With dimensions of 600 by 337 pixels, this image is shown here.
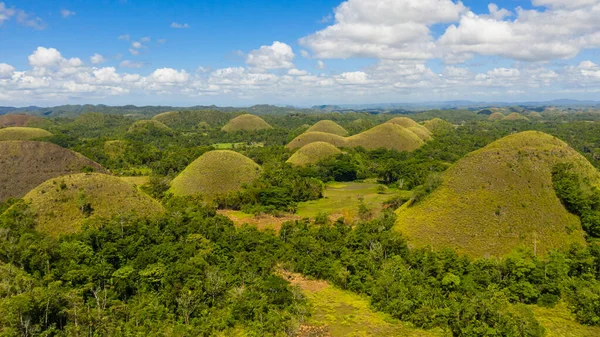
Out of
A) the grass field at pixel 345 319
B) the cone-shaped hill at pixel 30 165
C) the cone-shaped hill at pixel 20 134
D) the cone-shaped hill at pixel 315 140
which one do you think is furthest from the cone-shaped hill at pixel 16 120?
the grass field at pixel 345 319

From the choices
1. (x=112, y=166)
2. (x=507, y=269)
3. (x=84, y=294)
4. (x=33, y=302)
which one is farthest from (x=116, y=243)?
(x=112, y=166)

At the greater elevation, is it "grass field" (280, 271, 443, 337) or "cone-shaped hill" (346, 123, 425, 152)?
"cone-shaped hill" (346, 123, 425, 152)

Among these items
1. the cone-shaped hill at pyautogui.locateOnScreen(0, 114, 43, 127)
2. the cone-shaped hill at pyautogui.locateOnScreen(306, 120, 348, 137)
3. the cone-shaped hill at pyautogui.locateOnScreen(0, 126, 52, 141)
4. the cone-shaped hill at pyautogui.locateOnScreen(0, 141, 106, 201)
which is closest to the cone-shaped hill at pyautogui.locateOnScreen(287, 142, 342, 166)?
the cone-shaped hill at pyautogui.locateOnScreen(0, 141, 106, 201)

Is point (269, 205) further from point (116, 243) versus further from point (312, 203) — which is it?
point (116, 243)

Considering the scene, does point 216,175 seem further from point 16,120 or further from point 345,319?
point 16,120

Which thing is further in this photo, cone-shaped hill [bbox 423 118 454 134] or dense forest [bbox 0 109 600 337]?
cone-shaped hill [bbox 423 118 454 134]

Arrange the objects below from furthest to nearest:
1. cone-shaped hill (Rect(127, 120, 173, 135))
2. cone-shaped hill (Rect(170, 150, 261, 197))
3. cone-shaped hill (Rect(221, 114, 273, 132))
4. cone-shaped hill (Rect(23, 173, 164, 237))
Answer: cone-shaped hill (Rect(221, 114, 273, 132)), cone-shaped hill (Rect(127, 120, 173, 135)), cone-shaped hill (Rect(170, 150, 261, 197)), cone-shaped hill (Rect(23, 173, 164, 237))

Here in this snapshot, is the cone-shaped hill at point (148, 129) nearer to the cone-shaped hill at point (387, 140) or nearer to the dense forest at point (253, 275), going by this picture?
the cone-shaped hill at point (387, 140)

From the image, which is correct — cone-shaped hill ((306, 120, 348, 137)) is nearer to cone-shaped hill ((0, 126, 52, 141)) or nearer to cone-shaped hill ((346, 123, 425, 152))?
cone-shaped hill ((346, 123, 425, 152))
